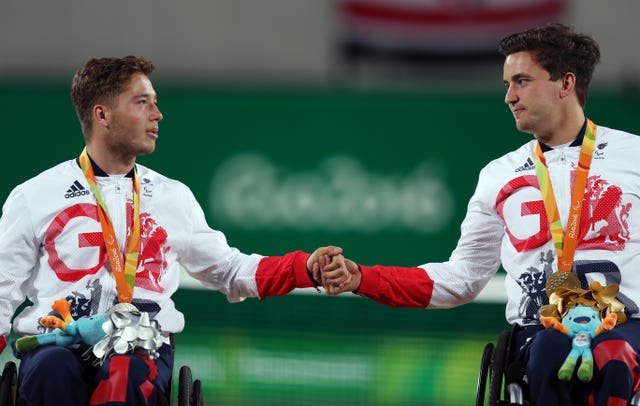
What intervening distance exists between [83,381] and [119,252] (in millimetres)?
657

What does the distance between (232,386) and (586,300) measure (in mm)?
4255

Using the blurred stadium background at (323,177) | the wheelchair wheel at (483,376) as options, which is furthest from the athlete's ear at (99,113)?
the blurred stadium background at (323,177)

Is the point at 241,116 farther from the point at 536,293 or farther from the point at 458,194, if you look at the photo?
the point at 536,293

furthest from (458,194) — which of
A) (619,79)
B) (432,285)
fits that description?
(432,285)

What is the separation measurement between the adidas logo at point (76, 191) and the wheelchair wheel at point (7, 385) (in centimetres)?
87

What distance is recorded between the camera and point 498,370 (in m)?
5.10

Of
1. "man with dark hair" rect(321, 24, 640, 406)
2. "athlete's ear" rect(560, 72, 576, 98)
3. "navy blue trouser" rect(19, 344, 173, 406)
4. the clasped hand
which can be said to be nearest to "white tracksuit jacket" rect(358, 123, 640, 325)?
"man with dark hair" rect(321, 24, 640, 406)

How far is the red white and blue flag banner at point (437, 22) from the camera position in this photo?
12367 millimetres

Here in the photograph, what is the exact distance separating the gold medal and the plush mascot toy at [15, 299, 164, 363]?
166 centimetres

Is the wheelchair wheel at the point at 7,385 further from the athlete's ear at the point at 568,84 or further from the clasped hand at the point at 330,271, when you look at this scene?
the athlete's ear at the point at 568,84

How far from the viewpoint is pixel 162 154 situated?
37.0 feet

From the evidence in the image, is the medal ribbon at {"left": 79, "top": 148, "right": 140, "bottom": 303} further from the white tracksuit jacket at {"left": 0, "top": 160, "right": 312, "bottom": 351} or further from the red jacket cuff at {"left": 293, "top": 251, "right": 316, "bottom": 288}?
the red jacket cuff at {"left": 293, "top": 251, "right": 316, "bottom": 288}

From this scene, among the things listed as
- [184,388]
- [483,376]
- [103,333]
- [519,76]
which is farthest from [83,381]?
[519,76]

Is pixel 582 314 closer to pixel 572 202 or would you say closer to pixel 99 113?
pixel 572 202
